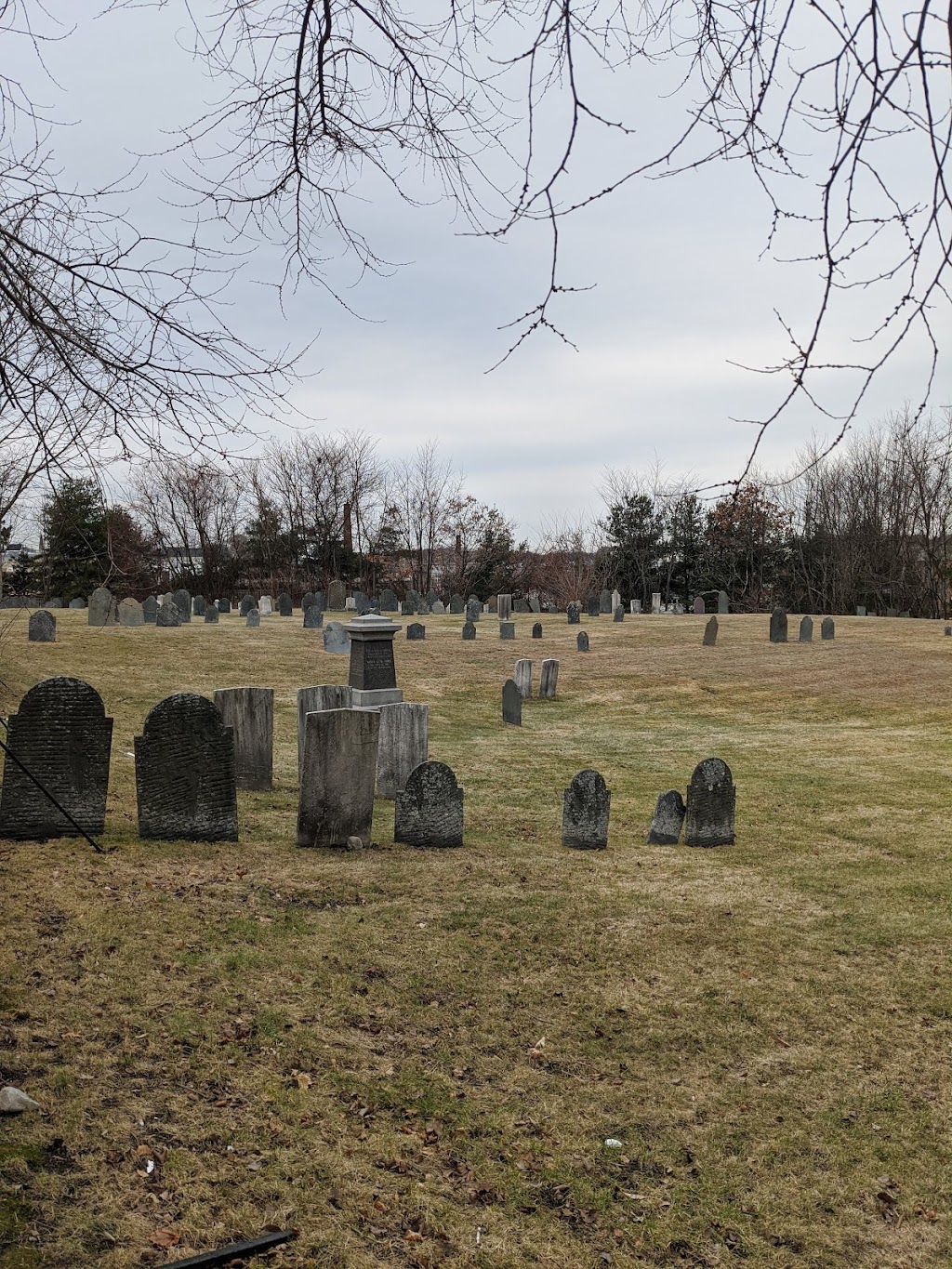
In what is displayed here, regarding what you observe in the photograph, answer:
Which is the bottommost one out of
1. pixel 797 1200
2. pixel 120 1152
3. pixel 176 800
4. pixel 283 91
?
pixel 797 1200

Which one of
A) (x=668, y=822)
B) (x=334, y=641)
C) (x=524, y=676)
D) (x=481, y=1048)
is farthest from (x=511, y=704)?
(x=481, y=1048)

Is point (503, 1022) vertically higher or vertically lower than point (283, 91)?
lower

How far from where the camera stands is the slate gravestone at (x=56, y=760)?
702 cm

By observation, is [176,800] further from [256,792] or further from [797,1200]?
[797,1200]

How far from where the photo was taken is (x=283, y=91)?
136 inches

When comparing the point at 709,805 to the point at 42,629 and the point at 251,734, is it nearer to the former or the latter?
the point at 251,734

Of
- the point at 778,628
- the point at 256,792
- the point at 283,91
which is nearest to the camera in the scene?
the point at 283,91

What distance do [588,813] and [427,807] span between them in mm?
1548

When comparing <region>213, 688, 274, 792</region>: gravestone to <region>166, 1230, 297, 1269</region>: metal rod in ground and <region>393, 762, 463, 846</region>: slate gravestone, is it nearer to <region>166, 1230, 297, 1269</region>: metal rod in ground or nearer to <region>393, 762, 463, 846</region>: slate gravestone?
<region>393, 762, 463, 846</region>: slate gravestone

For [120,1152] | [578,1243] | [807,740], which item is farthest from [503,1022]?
[807,740]

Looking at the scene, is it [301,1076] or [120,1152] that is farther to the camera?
[301,1076]

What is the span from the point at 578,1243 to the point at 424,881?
384cm

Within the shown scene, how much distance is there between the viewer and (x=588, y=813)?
882 cm

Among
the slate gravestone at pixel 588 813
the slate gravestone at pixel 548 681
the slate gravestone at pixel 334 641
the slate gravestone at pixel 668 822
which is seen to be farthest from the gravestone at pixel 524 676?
the slate gravestone at pixel 588 813
